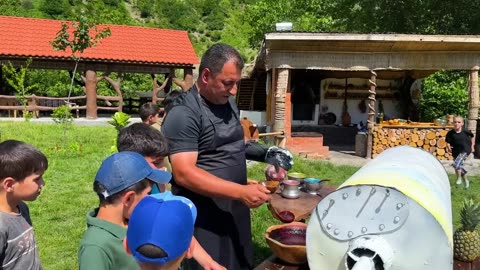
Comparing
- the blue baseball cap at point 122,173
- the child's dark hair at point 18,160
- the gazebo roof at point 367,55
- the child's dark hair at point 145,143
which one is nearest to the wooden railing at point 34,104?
the gazebo roof at point 367,55

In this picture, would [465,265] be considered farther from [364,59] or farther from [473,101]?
[473,101]

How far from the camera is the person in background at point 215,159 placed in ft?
7.74

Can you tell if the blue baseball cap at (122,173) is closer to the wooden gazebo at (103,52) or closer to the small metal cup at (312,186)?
the small metal cup at (312,186)

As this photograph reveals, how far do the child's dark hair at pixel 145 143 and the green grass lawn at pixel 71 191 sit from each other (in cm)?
252

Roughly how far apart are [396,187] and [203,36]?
2539 inches

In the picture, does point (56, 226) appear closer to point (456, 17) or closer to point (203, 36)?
point (456, 17)

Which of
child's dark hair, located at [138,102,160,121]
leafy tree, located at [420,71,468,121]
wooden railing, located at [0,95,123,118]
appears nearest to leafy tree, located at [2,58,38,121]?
wooden railing, located at [0,95,123,118]

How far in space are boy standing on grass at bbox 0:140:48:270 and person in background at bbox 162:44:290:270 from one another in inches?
27.2

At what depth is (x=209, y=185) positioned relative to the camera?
2.33m

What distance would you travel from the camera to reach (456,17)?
64.1ft

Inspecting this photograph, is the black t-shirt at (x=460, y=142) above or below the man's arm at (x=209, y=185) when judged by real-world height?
below

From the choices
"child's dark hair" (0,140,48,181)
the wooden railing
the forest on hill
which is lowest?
the wooden railing

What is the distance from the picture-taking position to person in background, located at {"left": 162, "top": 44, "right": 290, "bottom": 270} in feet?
7.74

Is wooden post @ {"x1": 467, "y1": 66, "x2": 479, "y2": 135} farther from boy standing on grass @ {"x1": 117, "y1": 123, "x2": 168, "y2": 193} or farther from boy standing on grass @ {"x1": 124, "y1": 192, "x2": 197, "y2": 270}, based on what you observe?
boy standing on grass @ {"x1": 124, "y1": 192, "x2": 197, "y2": 270}
